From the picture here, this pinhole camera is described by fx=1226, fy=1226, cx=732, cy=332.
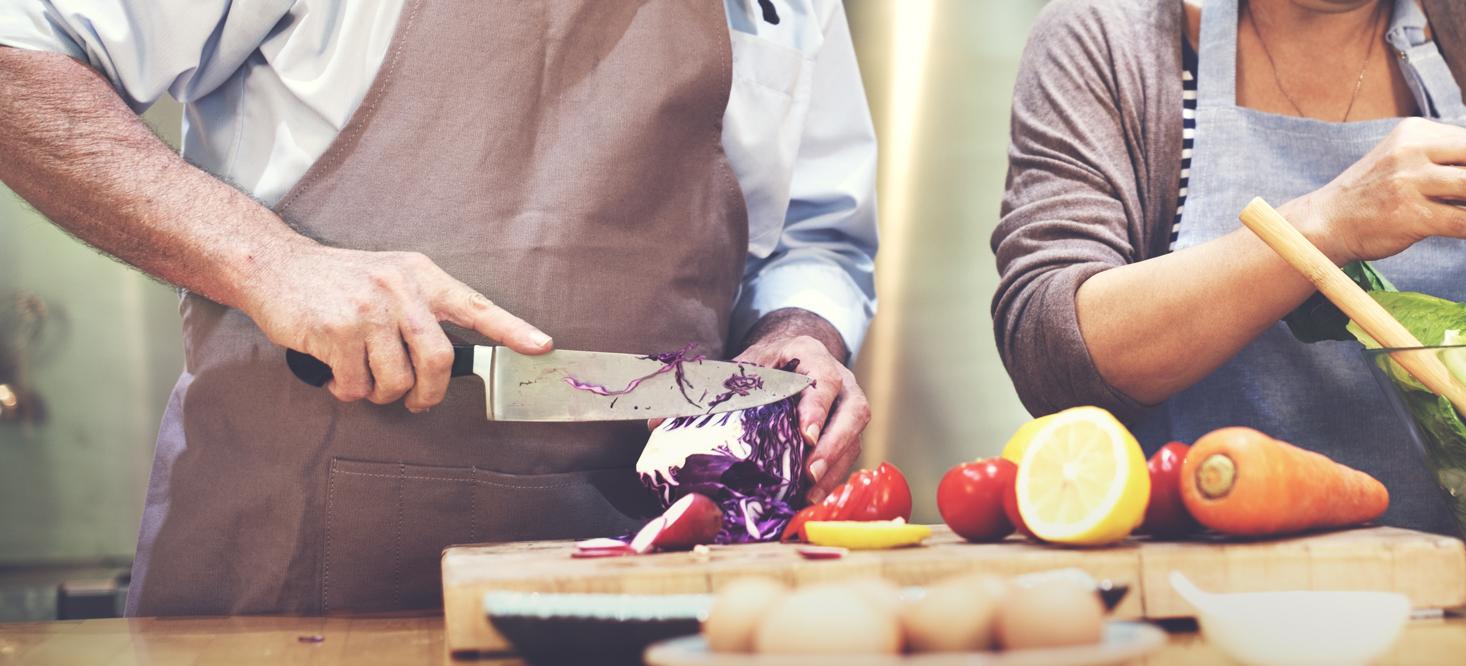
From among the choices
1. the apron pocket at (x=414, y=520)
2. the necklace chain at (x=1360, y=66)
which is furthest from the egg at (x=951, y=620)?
the necklace chain at (x=1360, y=66)

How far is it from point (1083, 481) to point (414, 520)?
0.81 meters

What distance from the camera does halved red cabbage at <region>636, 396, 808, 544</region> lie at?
1.50 m

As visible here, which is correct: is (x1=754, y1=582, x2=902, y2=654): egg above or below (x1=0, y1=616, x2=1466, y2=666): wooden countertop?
above

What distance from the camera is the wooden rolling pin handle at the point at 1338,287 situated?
4.04 ft

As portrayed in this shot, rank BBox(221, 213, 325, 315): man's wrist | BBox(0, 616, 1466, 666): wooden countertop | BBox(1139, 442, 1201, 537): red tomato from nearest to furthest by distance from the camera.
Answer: BBox(0, 616, 1466, 666): wooden countertop, BBox(1139, 442, 1201, 537): red tomato, BBox(221, 213, 325, 315): man's wrist

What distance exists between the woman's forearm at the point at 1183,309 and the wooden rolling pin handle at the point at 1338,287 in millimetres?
120

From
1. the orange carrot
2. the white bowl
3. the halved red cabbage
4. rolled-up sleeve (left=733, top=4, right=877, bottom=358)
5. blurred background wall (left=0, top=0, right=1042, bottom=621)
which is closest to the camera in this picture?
the white bowl

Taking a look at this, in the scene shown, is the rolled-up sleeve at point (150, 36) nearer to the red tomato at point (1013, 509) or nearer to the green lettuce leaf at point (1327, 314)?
the red tomato at point (1013, 509)

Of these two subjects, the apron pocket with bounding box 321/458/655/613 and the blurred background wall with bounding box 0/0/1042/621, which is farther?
the blurred background wall with bounding box 0/0/1042/621

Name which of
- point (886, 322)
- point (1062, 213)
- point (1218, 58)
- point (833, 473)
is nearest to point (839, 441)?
point (833, 473)

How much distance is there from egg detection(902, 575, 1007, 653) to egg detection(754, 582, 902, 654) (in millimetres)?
21

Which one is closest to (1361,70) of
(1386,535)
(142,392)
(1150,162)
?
(1150,162)

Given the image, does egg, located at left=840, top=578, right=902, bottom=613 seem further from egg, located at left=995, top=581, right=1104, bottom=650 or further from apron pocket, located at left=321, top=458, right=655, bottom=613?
apron pocket, located at left=321, top=458, right=655, bottom=613

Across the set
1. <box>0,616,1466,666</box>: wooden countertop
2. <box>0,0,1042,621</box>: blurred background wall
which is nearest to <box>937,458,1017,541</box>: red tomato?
<box>0,616,1466,666</box>: wooden countertop
